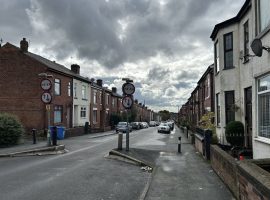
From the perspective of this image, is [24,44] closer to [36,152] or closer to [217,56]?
[36,152]

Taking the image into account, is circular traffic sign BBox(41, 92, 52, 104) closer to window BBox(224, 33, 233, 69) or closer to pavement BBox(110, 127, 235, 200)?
pavement BBox(110, 127, 235, 200)

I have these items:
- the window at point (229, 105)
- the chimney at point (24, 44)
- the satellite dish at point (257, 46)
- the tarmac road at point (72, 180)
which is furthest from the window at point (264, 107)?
the chimney at point (24, 44)

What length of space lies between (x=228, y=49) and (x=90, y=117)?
109 feet

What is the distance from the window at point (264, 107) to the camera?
9258mm

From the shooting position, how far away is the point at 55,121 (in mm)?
35250

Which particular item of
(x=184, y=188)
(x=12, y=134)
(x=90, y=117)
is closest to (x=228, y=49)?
(x=184, y=188)

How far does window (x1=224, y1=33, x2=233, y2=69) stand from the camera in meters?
17.5

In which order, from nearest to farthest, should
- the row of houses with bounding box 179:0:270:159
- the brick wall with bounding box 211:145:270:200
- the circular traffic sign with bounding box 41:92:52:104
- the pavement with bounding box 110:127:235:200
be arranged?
the brick wall with bounding box 211:145:270:200, the pavement with bounding box 110:127:235:200, the row of houses with bounding box 179:0:270:159, the circular traffic sign with bounding box 41:92:52:104

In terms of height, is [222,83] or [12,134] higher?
[222,83]

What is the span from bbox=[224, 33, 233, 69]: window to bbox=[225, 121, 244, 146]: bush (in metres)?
3.16

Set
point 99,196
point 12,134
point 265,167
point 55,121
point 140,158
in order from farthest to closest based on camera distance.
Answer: point 55,121 → point 12,134 → point 140,158 → point 99,196 → point 265,167

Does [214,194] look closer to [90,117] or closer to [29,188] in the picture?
[29,188]

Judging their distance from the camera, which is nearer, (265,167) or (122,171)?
(265,167)

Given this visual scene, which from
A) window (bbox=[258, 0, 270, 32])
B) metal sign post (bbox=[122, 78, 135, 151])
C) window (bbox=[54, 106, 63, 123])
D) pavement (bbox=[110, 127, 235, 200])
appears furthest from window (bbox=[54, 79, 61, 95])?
window (bbox=[258, 0, 270, 32])
